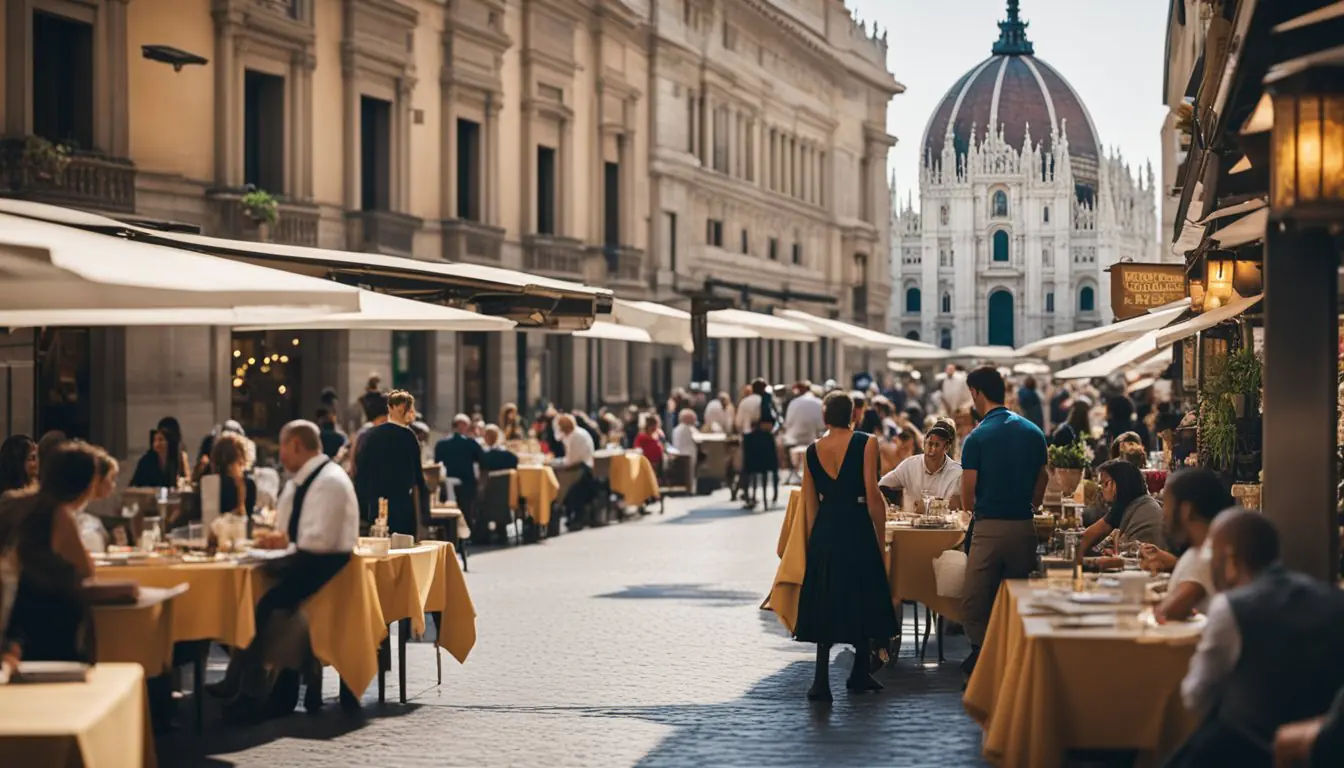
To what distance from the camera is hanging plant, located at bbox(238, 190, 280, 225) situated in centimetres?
2492

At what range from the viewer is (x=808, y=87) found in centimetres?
6066

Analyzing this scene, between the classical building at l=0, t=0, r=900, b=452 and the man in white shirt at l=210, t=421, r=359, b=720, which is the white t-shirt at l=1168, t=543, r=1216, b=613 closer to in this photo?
the man in white shirt at l=210, t=421, r=359, b=720

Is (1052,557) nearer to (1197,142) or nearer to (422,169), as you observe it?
(1197,142)

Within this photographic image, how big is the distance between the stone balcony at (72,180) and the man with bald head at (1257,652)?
1618cm

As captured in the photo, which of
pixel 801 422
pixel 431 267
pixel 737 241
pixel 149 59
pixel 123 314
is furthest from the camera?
pixel 737 241

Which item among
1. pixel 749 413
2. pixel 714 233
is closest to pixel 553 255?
pixel 749 413

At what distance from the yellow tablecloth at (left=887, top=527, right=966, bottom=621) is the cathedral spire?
541ft

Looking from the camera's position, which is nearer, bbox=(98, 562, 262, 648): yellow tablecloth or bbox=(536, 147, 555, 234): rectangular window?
bbox=(98, 562, 262, 648): yellow tablecloth

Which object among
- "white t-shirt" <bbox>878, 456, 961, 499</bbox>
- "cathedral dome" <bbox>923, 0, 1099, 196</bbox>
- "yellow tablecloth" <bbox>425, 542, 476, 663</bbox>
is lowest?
"yellow tablecloth" <bbox>425, 542, 476, 663</bbox>

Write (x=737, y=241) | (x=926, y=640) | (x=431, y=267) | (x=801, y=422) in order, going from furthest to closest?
1. (x=737, y=241)
2. (x=801, y=422)
3. (x=431, y=267)
4. (x=926, y=640)

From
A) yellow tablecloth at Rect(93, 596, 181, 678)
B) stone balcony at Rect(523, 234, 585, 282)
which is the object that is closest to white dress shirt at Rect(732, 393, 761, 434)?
stone balcony at Rect(523, 234, 585, 282)

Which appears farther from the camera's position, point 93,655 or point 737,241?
point 737,241

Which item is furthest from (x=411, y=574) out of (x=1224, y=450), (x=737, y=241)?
(x=737, y=241)

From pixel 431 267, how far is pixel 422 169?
48.2ft
